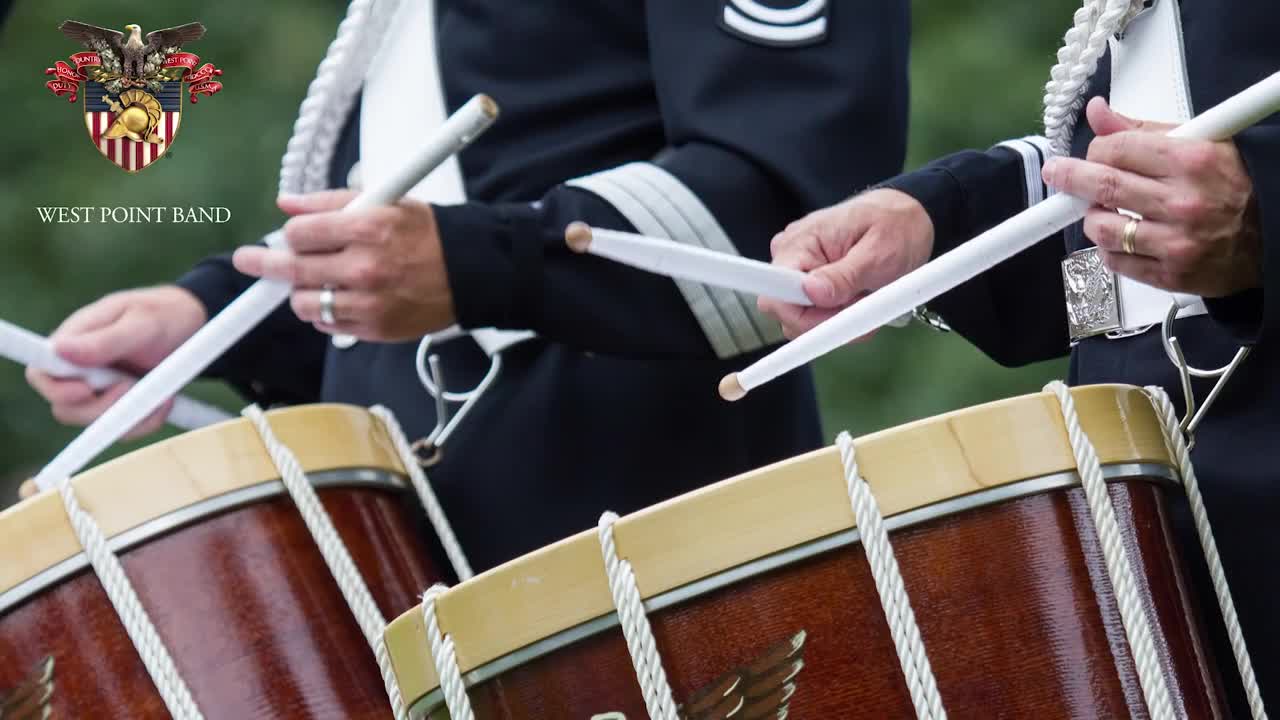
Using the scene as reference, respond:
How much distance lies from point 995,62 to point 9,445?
2221 millimetres

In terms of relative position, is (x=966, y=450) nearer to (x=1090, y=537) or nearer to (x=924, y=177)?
(x=1090, y=537)

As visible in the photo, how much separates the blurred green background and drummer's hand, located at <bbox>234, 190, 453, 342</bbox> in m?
2.25

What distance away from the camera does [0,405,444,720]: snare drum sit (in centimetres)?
128

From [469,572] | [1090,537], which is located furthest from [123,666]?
[1090,537]

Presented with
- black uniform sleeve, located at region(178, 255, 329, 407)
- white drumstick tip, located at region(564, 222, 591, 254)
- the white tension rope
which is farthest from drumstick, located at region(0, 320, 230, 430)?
white drumstick tip, located at region(564, 222, 591, 254)

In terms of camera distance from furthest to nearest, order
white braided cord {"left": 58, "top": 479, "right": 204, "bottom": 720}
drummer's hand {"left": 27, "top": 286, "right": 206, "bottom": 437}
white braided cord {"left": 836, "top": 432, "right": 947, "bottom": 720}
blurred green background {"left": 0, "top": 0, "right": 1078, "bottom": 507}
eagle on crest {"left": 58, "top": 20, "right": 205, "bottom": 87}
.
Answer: blurred green background {"left": 0, "top": 0, "right": 1078, "bottom": 507}
eagle on crest {"left": 58, "top": 20, "right": 205, "bottom": 87}
drummer's hand {"left": 27, "top": 286, "right": 206, "bottom": 437}
white braided cord {"left": 58, "top": 479, "right": 204, "bottom": 720}
white braided cord {"left": 836, "top": 432, "right": 947, "bottom": 720}

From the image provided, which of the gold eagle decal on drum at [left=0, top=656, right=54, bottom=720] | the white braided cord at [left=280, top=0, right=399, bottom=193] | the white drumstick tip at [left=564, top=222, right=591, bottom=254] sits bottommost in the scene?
the gold eagle decal on drum at [left=0, top=656, right=54, bottom=720]

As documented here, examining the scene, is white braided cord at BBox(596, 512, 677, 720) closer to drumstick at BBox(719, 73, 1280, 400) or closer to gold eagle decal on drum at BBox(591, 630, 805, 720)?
gold eagle decal on drum at BBox(591, 630, 805, 720)

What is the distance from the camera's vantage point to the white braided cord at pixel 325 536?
1343 mm

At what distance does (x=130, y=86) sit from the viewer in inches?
88.0

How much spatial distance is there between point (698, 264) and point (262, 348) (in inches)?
28.6

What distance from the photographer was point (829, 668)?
101 cm

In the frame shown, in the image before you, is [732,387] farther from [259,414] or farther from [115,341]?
[115,341]

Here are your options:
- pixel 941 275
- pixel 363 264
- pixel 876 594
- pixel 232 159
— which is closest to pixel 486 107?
pixel 363 264
